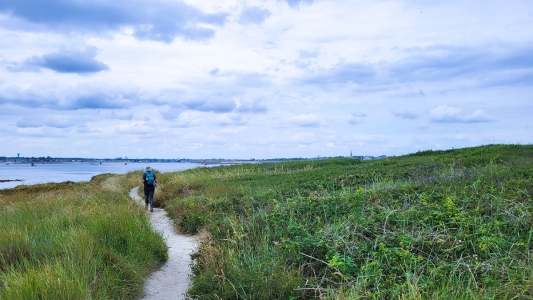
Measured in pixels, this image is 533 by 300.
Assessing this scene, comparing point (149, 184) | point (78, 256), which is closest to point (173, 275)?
point (78, 256)

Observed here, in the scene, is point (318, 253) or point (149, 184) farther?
point (149, 184)

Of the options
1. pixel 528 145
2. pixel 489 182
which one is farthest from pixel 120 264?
pixel 528 145

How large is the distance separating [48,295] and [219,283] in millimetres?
2474

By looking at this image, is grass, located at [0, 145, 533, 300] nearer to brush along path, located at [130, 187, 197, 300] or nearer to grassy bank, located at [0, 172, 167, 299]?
grassy bank, located at [0, 172, 167, 299]

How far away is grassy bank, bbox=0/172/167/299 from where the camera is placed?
538 centimetres

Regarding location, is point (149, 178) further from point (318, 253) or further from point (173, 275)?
point (318, 253)

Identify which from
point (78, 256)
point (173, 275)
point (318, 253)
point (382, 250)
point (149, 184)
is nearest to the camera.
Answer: point (78, 256)

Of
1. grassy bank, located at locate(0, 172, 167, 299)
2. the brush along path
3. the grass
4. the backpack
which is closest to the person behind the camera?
grassy bank, located at locate(0, 172, 167, 299)

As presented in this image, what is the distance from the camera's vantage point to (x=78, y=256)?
6.62m

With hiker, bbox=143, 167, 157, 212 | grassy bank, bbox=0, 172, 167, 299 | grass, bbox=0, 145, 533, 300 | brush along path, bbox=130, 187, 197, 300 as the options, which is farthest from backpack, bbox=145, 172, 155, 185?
grassy bank, bbox=0, 172, 167, 299

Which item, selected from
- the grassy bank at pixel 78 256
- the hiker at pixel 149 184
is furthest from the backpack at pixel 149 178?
the grassy bank at pixel 78 256

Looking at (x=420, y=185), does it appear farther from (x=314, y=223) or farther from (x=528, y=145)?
(x=528, y=145)

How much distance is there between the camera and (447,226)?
25.9ft

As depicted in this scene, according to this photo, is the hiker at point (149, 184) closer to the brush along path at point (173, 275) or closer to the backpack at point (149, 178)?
the backpack at point (149, 178)
